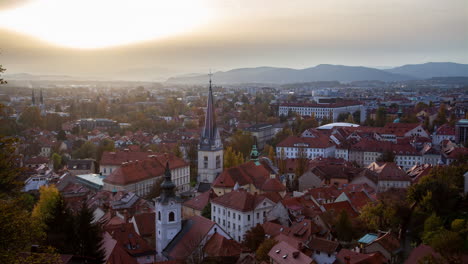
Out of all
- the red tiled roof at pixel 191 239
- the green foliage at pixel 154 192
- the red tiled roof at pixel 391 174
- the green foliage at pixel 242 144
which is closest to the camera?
the red tiled roof at pixel 191 239

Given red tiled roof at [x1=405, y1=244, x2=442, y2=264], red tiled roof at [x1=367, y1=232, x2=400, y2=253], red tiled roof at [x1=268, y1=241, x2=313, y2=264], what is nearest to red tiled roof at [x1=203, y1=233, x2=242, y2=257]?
red tiled roof at [x1=268, y1=241, x2=313, y2=264]

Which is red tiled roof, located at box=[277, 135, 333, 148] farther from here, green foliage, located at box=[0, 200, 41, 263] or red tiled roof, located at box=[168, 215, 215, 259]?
green foliage, located at box=[0, 200, 41, 263]

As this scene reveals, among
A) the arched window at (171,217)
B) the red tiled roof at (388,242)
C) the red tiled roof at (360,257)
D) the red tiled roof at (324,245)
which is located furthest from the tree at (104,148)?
the red tiled roof at (388,242)

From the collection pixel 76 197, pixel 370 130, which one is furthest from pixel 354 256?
pixel 370 130

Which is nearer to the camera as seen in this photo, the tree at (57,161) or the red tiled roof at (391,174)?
the red tiled roof at (391,174)

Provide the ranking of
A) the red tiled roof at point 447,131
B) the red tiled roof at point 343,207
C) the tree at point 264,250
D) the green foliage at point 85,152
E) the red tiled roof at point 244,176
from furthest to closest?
the red tiled roof at point 447,131
the green foliage at point 85,152
the red tiled roof at point 244,176
the red tiled roof at point 343,207
the tree at point 264,250

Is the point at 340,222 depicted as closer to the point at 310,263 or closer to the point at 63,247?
the point at 310,263

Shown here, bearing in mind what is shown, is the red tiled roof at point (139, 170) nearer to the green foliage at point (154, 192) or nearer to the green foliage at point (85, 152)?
the green foliage at point (154, 192)
